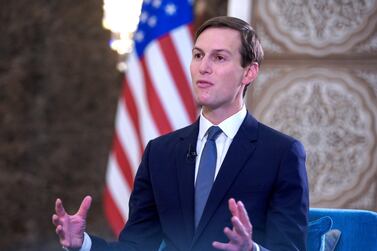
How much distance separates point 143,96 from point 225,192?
281cm

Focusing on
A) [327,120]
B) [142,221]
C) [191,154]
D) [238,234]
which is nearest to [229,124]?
[191,154]

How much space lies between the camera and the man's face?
2.10 meters

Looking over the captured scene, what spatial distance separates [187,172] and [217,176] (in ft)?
0.33

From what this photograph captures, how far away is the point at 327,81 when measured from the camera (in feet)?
12.5

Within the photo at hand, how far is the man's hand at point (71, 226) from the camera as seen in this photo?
1963 mm

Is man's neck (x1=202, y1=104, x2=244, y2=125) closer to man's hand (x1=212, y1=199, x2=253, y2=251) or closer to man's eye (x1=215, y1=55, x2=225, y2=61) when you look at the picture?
man's eye (x1=215, y1=55, x2=225, y2=61)

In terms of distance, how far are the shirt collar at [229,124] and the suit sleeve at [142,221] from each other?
196mm

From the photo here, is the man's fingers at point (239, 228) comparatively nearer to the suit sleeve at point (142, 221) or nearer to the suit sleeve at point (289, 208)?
the suit sleeve at point (289, 208)

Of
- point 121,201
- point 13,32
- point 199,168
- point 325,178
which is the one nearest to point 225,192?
point 199,168

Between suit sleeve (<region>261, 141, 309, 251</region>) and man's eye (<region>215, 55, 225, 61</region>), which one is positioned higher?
man's eye (<region>215, 55, 225, 61</region>)

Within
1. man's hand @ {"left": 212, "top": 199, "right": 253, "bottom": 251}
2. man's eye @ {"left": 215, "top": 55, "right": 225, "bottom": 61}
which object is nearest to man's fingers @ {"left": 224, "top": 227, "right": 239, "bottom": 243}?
man's hand @ {"left": 212, "top": 199, "right": 253, "bottom": 251}

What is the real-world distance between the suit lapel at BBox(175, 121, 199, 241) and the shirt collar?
39 millimetres

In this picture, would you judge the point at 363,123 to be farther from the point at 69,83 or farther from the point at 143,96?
the point at 69,83

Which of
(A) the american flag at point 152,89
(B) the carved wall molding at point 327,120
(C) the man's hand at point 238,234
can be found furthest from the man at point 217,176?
(A) the american flag at point 152,89
